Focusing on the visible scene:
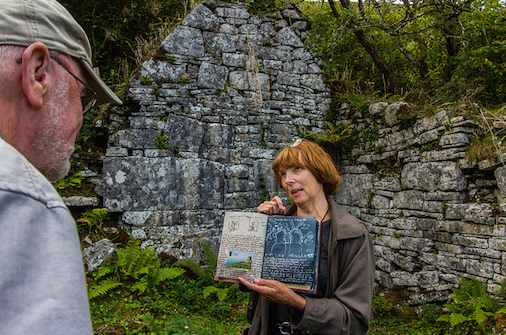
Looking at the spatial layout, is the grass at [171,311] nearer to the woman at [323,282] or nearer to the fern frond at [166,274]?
the fern frond at [166,274]

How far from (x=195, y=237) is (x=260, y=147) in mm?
2141

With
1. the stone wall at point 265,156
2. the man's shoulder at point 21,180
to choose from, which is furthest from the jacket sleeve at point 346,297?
the stone wall at point 265,156

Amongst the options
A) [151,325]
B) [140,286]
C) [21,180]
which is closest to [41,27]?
[21,180]

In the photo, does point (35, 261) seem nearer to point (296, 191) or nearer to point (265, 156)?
point (296, 191)

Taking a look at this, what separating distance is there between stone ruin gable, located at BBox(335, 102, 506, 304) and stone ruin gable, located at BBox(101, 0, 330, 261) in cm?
158

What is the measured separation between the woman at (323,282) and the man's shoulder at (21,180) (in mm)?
1454

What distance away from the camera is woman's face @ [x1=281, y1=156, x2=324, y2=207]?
2.22 metres

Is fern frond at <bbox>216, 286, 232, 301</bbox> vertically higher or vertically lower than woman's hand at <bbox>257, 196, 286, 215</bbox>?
lower

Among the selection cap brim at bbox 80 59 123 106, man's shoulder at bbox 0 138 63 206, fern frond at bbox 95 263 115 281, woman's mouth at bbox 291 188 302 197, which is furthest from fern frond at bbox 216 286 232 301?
man's shoulder at bbox 0 138 63 206

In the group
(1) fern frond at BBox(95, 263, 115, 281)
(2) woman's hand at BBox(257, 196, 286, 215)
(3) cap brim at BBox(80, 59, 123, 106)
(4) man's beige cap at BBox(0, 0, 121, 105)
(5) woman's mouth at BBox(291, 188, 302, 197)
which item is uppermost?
(4) man's beige cap at BBox(0, 0, 121, 105)

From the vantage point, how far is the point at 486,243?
165 inches

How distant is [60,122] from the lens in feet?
2.94

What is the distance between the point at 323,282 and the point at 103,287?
3430mm

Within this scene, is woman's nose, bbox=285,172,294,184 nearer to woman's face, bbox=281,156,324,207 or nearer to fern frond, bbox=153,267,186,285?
woman's face, bbox=281,156,324,207
